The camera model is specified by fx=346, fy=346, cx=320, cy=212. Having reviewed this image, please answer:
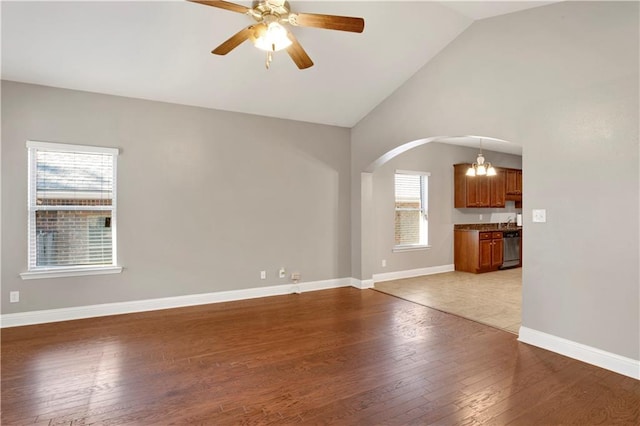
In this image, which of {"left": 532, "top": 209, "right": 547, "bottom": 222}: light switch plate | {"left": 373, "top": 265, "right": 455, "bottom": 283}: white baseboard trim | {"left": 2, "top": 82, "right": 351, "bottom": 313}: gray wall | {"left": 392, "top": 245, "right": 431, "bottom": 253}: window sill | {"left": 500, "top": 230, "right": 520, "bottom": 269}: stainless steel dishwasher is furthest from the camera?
{"left": 500, "top": 230, "right": 520, "bottom": 269}: stainless steel dishwasher

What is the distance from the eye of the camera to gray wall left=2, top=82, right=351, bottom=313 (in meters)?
3.99

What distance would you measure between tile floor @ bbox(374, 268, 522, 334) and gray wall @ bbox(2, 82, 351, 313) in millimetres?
1278

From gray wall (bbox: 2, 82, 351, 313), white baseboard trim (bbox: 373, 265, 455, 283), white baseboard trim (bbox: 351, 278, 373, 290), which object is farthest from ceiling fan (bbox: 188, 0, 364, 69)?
white baseboard trim (bbox: 373, 265, 455, 283)

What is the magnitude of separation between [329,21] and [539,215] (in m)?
2.73

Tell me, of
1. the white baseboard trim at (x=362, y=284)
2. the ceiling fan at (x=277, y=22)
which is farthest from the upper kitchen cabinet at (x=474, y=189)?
the ceiling fan at (x=277, y=22)

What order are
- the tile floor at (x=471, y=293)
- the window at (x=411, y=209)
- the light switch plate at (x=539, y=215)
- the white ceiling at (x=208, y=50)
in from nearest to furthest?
1. the white ceiling at (x=208, y=50)
2. the light switch plate at (x=539, y=215)
3. the tile floor at (x=471, y=293)
4. the window at (x=411, y=209)

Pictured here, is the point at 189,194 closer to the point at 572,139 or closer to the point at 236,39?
the point at 236,39

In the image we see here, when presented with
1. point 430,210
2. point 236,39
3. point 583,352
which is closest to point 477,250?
point 430,210

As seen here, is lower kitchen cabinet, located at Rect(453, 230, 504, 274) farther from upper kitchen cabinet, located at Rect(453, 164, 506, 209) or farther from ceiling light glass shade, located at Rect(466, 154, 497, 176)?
ceiling light glass shade, located at Rect(466, 154, 497, 176)

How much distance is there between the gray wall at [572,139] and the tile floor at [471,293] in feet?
2.98

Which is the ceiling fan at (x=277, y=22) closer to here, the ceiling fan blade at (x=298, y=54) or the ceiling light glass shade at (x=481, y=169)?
the ceiling fan blade at (x=298, y=54)

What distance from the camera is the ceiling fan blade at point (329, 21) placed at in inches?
101

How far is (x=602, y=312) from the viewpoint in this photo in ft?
9.96

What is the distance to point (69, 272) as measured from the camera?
164 inches
